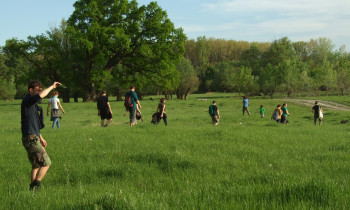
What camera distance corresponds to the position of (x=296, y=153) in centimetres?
809

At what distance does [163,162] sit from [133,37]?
127 feet

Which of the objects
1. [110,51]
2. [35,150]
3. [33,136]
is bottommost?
[35,150]

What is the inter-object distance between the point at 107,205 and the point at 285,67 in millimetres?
69686

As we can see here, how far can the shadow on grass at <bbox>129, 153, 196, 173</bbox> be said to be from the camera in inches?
267

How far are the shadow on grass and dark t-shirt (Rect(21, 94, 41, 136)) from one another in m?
2.76

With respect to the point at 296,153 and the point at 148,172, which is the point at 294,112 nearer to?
the point at 296,153

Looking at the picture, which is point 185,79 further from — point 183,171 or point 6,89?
point 183,171

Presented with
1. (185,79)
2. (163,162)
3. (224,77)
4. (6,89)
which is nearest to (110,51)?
(185,79)

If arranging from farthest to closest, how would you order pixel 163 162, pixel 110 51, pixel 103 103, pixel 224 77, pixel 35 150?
pixel 224 77
pixel 110 51
pixel 103 103
pixel 163 162
pixel 35 150

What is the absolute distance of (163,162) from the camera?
714 centimetres

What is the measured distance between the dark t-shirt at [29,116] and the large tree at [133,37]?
119 ft

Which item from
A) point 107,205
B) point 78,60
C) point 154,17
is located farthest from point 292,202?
point 78,60

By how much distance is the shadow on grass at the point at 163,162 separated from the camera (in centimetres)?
677

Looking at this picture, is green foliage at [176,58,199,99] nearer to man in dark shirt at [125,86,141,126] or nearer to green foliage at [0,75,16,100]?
green foliage at [0,75,16,100]
